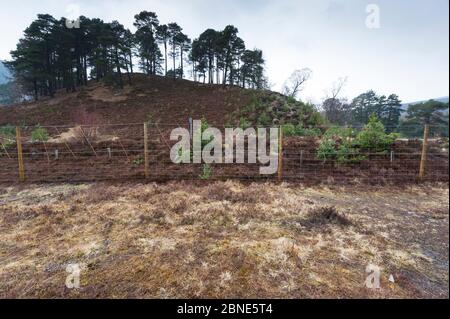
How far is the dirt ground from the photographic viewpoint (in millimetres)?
2064

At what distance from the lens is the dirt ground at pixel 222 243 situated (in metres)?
2.06

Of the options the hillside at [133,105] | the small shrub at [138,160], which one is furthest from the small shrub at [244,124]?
the small shrub at [138,160]

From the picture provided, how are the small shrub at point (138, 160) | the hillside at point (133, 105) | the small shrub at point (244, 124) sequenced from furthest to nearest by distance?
the hillside at point (133, 105)
the small shrub at point (244, 124)
the small shrub at point (138, 160)

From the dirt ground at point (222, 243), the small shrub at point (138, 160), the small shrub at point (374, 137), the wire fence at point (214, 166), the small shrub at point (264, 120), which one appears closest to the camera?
the dirt ground at point (222, 243)

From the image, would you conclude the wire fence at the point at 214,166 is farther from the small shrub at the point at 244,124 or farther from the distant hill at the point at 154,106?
the distant hill at the point at 154,106

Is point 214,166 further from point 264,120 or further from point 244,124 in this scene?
point 264,120

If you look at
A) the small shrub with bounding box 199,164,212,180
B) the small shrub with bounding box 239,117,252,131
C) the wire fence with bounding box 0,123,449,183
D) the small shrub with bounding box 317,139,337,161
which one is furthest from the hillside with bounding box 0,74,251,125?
the small shrub with bounding box 199,164,212,180

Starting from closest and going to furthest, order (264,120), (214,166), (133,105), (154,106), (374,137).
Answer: (374,137) → (214,166) → (264,120) → (154,106) → (133,105)

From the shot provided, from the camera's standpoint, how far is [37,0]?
5.55 metres

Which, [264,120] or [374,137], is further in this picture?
[264,120]

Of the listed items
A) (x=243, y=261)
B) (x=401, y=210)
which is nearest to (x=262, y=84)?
(x=401, y=210)

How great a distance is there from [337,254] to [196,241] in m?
1.69

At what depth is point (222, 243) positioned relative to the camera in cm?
279

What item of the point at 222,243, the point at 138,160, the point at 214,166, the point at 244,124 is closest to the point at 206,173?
the point at 214,166
